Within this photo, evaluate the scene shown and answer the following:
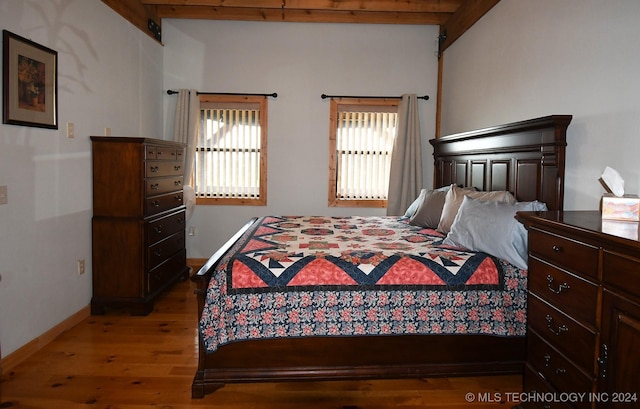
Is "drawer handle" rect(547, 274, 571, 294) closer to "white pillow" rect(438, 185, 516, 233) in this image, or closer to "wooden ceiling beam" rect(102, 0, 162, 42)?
"white pillow" rect(438, 185, 516, 233)

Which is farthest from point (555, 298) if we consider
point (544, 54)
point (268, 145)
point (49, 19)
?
point (268, 145)

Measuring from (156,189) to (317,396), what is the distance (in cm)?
237

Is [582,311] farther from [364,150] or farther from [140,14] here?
[140,14]

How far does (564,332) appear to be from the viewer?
1829 millimetres

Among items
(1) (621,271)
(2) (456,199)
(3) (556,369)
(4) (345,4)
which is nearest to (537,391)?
(3) (556,369)

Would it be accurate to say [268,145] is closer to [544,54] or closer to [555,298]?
[544,54]

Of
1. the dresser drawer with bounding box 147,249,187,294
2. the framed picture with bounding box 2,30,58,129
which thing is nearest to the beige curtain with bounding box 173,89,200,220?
the dresser drawer with bounding box 147,249,187,294

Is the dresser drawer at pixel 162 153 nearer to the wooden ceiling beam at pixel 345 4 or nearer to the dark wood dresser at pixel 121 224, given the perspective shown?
the dark wood dresser at pixel 121 224

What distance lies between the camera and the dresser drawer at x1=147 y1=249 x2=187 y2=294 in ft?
12.5

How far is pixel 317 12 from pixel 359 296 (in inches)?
147

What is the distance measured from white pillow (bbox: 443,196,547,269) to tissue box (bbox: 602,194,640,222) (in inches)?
27.2

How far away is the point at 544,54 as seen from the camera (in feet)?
10.2

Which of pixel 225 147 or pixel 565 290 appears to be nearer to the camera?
pixel 565 290

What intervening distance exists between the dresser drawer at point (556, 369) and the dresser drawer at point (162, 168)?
304cm
